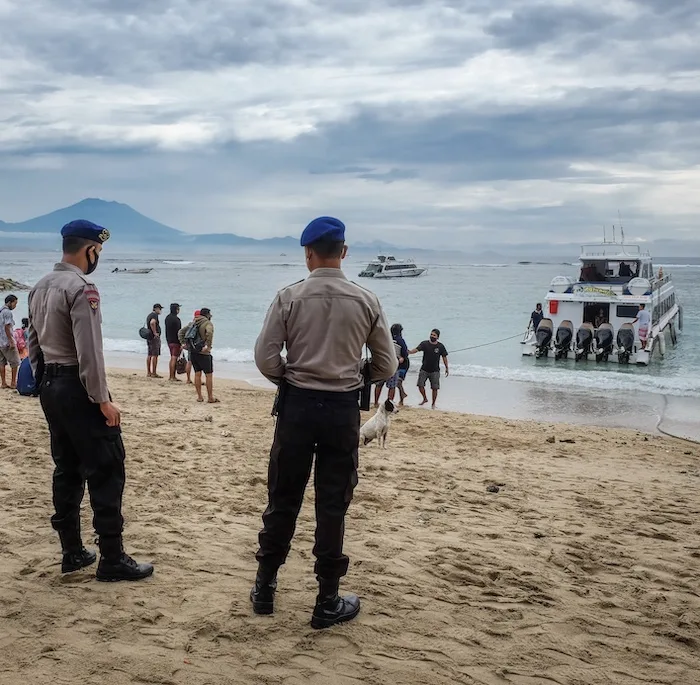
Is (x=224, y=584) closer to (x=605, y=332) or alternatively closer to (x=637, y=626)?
(x=637, y=626)

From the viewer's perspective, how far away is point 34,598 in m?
3.56

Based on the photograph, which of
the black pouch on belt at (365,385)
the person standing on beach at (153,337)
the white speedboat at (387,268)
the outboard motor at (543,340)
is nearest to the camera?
the black pouch on belt at (365,385)

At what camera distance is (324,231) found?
335 cm

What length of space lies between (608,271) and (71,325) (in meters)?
26.6

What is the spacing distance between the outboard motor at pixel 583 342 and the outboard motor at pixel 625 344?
0.92 meters

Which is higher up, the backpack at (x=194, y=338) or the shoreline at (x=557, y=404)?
the backpack at (x=194, y=338)

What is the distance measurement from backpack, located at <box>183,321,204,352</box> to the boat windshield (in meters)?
18.7

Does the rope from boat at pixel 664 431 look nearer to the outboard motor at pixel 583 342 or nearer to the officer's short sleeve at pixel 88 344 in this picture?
the outboard motor at pixel 583 342

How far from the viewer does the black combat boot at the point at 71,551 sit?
386 centimetres

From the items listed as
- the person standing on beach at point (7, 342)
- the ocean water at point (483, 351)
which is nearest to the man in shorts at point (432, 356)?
the ocean water at point (483, 351)

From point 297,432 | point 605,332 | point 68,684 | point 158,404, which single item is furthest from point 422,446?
point 605,332

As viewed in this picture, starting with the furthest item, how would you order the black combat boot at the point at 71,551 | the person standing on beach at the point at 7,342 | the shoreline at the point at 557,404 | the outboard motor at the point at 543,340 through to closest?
the outboard motor at the point at 543,340 → the shoreline at the point at 557,404 → the person standing on beach at the point at 7,342 → the black combat boot at the point at 71,551

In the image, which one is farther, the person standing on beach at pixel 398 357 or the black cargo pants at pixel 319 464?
the person standing on beach at pixel 398 357

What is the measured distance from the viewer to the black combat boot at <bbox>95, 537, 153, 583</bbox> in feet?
12.3
